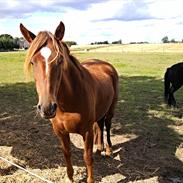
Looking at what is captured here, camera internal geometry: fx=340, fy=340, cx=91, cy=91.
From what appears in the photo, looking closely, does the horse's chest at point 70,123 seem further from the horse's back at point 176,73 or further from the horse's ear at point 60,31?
the horse's back at point 176,73

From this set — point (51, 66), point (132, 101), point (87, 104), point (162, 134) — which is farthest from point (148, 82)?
point (51, 66)

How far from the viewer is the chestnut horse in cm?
316

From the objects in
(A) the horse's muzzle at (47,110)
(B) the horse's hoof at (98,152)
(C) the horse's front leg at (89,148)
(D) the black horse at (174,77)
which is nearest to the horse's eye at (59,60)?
(A) the horse's muzzle at (47,110)

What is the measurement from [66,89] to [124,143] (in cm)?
306

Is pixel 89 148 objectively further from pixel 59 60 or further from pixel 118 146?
pixel 118 146

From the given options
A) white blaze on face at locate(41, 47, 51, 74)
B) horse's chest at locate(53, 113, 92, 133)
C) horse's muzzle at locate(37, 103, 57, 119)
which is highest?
white blaze on face at locate(41, 47, 51, 74)

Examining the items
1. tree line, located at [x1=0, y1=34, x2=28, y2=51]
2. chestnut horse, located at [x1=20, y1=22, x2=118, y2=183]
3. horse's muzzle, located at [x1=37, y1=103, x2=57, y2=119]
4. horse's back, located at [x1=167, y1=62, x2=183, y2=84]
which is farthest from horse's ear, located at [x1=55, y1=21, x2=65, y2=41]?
tree line, located at [x1=0, y1=34, x2=28, y2=51]

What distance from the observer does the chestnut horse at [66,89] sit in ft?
10.4

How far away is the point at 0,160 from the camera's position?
17.0 ft

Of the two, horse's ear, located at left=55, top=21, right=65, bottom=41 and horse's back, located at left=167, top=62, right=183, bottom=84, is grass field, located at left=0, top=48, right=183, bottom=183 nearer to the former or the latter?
horse's back, located at left=167, top=62, right=183, bottom=84

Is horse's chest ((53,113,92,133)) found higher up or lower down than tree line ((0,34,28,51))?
higher up

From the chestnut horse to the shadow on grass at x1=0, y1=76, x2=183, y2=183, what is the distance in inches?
22.9

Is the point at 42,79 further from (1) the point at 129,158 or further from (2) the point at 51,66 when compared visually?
(1) the point at 129,158

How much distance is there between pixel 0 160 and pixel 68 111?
5.91ft
